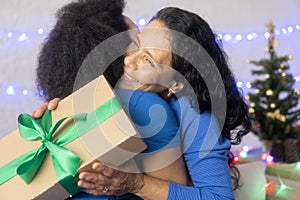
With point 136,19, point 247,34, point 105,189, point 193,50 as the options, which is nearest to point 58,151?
point 105,189

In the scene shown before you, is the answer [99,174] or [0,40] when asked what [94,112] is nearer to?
[99,174]

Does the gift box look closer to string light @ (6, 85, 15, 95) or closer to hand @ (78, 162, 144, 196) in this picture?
hand @ (78, 162, 144, 196)

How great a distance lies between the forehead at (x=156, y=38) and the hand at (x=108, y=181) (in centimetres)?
28

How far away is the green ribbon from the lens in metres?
0.77

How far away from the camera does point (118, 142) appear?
765 mm

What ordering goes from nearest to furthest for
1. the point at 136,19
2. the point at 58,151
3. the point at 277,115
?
1. the point at 58,151
2. the point at 277,115
3. the point at 136,19

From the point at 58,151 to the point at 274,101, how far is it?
217 cm

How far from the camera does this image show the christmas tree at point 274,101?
2.73 m

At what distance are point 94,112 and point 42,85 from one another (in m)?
0.18

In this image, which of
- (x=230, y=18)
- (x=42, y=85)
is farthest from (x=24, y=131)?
(x=230, y=18)

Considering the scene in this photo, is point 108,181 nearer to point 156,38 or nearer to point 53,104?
point 53,104

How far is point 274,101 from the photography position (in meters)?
2.73

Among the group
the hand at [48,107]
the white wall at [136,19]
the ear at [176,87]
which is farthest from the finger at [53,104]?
the white wall at [136,19]

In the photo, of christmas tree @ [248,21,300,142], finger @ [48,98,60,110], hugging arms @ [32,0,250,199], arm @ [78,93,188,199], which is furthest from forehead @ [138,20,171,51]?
christmas tree @ [248,21,300,142]
